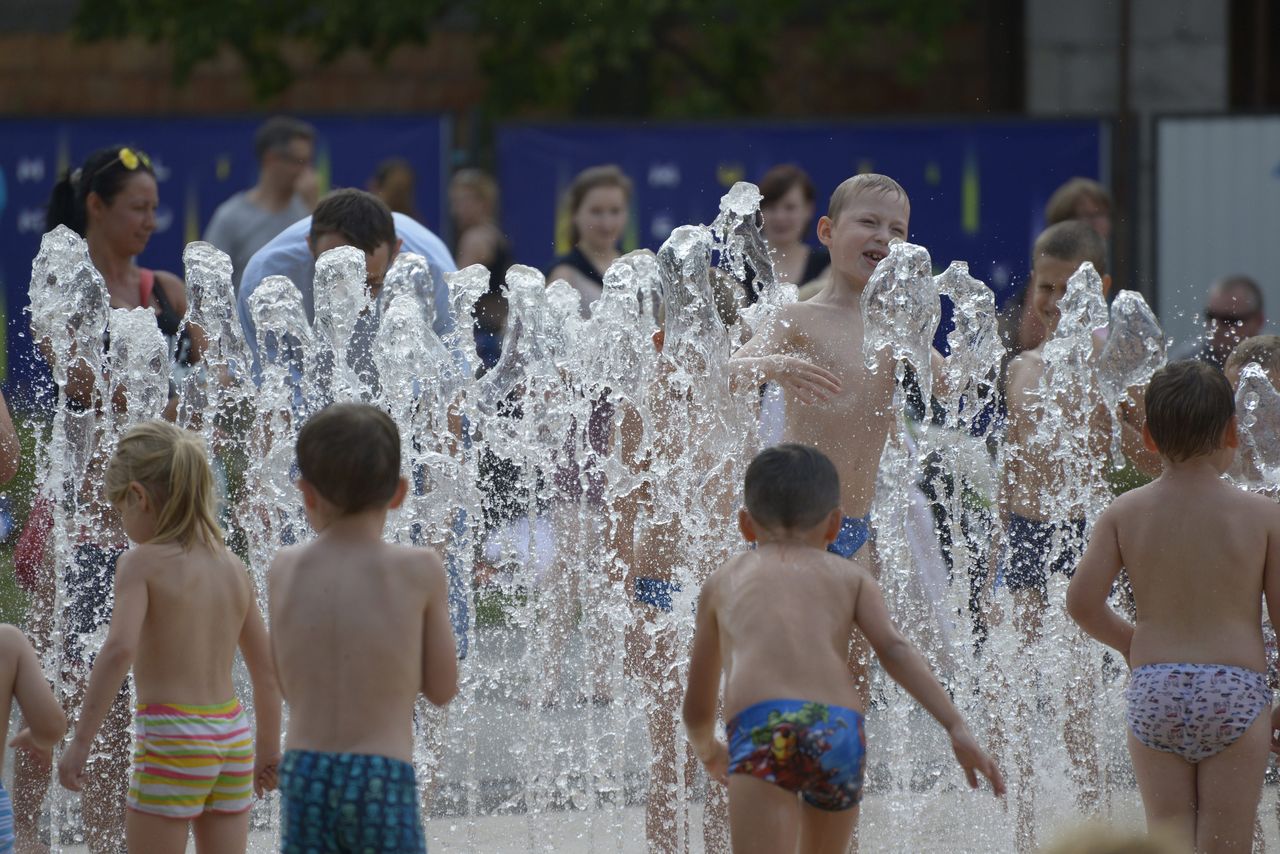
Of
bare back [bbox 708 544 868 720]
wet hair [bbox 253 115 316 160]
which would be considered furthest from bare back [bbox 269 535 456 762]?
wet hair [bbox 253 115 316 160]

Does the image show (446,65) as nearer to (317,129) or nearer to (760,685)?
(317,129)

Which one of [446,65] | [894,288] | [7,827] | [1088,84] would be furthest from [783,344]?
[446,65]

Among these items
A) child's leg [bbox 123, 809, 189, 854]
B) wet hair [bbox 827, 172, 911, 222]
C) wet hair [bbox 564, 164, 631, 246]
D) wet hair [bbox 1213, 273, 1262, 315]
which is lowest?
child's leg [bbox 123, 809, 189, 854]

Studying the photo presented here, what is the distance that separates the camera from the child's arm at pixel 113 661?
327 cm

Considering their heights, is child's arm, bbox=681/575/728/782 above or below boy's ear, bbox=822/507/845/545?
below

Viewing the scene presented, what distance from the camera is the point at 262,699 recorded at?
3482 mm

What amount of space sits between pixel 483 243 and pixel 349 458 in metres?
5.18

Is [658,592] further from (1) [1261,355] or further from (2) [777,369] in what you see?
(1) [1261,355]

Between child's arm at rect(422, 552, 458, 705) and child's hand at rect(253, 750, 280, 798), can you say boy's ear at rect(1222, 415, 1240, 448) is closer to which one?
child's arm at rect(422, 552, 458, 705)

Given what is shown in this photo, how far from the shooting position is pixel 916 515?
200 inches

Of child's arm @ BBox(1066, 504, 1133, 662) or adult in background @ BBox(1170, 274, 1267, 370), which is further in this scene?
adult in background @ BBox(1170, 274, 1267, 370)

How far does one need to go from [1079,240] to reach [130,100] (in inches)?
403

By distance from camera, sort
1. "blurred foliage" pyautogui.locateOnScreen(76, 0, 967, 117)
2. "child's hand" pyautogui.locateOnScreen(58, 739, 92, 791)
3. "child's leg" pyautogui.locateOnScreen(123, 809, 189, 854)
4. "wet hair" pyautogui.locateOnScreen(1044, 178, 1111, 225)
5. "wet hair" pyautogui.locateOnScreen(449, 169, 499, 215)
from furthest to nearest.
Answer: "blurred foliage" pyautogui.locateOnScreen(76, 0, 967, 117) → "wet hair" pyautogui.locateOnScreen(449, 169, 499, 215) → "wet hair" pyautogui.locateOnScreen(1044, 178, 1111, 225) → "child's leg" pyautogui.locateOnScreen(123, 809, 189, 854) → "child's hand" pyautogui.locateOnScreen(58, 739, 92, 791)

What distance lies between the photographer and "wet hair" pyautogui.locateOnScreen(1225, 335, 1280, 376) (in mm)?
4395
